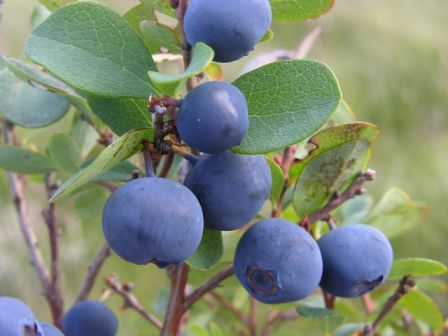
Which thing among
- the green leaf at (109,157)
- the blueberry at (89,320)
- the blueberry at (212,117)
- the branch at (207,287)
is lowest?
the blueberry at (89,320)

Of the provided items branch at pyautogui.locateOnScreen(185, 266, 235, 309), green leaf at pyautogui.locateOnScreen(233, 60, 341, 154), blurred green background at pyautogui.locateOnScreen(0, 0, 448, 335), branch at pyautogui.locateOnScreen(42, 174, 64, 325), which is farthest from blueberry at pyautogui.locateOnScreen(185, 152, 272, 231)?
blurred green background at pyautogui.locateOnScreen(0, 0, 448, 335)

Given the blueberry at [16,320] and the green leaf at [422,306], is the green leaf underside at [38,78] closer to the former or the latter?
the blueberry at [16,320]

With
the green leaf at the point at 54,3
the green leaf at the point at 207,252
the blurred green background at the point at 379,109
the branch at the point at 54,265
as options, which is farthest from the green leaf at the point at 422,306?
the blurred green background at the point at 379,109

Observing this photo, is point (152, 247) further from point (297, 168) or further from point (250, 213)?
point (297, 168)

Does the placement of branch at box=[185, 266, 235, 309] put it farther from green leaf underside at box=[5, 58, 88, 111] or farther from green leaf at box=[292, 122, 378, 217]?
green leaf underside at box=[5, 58, 88, 111]

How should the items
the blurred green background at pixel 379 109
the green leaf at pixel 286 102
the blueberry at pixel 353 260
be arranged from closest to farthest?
the green leaf at pixel 286 102, the blueberry at pixel 353 260, the blurred green background at pixel 379 109

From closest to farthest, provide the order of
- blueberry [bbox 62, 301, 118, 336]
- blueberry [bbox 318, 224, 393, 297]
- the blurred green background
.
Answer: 1. blueberry [bbox 318, 224, 393, 297]
2. blueberry [bbox 62, 301, 118, 336]
3. the blurred green background

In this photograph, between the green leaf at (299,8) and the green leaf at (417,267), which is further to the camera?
the green leaf at (417,267)

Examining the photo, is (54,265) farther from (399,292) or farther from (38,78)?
(399,292)
